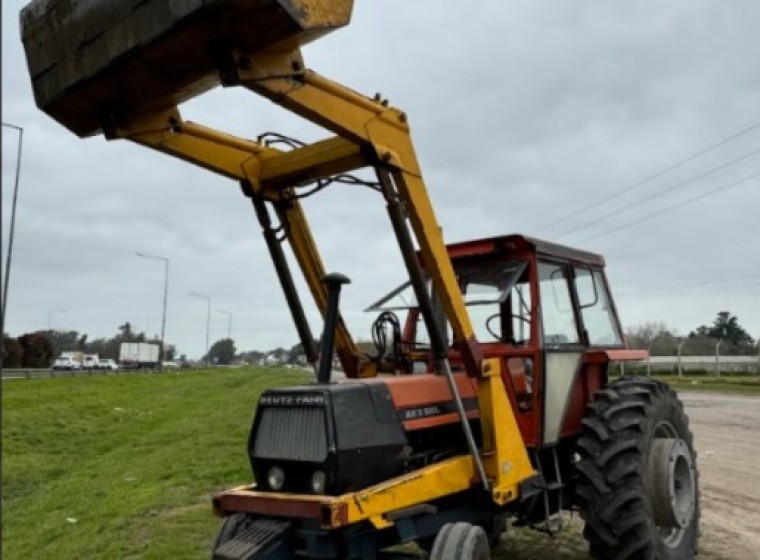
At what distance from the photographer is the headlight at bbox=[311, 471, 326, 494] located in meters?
4.53

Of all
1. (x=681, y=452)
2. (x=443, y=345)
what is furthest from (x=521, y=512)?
(x=443, y=345)

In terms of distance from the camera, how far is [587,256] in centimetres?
681

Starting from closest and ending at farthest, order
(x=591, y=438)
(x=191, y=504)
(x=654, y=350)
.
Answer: (x=591, y=438) < (x=191, y=504) < (x=654, y=350)

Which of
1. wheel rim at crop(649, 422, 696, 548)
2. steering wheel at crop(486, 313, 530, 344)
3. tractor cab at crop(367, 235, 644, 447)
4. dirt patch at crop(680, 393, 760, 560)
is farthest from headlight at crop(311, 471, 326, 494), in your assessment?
dirt patch at crop(680, 393, 760, 560)

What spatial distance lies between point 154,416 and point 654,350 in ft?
159

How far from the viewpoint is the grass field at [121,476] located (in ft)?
24.7

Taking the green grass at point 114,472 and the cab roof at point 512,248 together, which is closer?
the cab roof at point 512,248

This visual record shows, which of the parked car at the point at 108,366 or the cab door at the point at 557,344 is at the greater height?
the parked car at the point at 108,366

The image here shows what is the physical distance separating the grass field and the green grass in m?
0.02

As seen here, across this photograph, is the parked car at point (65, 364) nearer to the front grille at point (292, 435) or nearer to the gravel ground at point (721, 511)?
the gravel ground at point (721, 511)

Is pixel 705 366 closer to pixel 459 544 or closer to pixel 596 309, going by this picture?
pixel 596 309

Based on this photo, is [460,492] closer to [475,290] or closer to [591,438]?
[591,438]

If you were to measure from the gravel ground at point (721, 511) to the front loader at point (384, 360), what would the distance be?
529mm

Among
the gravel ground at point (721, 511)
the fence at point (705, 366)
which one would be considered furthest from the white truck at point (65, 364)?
the gravel ground at point (721, 511)
